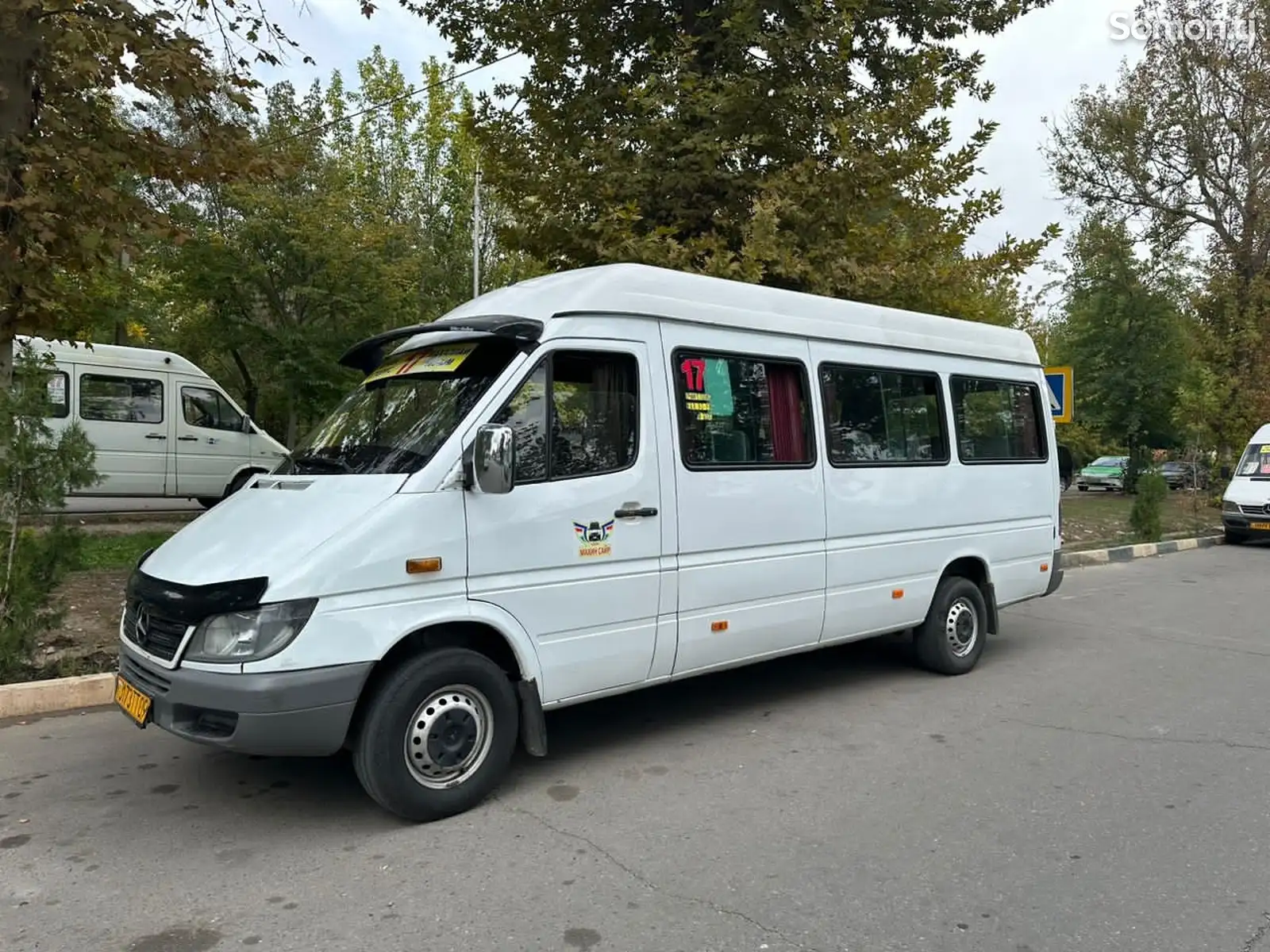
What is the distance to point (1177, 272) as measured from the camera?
26.2 meters

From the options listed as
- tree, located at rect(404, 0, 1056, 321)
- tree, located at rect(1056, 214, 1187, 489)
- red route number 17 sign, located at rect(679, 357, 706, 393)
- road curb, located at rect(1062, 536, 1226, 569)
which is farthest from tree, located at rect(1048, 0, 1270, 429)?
red route number 17 sign, located at rect(679, 357, 706, 393)

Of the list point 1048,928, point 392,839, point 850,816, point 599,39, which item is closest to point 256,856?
point 392,839

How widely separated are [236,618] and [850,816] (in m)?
Answer: 2.89

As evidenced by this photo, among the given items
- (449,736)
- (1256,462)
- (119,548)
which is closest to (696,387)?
(449,736)

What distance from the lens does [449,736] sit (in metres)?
4.22

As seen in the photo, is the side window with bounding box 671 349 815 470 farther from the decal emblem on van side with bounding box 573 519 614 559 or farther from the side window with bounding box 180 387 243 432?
the side window with bounding box 180 387 243 432

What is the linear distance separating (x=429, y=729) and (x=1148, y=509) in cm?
1559

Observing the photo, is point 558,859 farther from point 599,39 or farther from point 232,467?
point 232,467

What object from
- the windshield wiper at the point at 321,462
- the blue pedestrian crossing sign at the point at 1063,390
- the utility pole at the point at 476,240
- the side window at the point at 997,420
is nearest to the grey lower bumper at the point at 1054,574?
the side window at the point at 997,420

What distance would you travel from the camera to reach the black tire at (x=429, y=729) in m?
3.98

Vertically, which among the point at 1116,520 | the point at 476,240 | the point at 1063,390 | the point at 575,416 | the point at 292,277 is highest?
the point at 476,240

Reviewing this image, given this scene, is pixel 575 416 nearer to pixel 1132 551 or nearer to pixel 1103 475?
pixel 1132 551

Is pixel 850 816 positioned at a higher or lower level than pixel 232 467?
lower

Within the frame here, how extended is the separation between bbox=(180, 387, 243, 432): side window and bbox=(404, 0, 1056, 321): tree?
614cm
